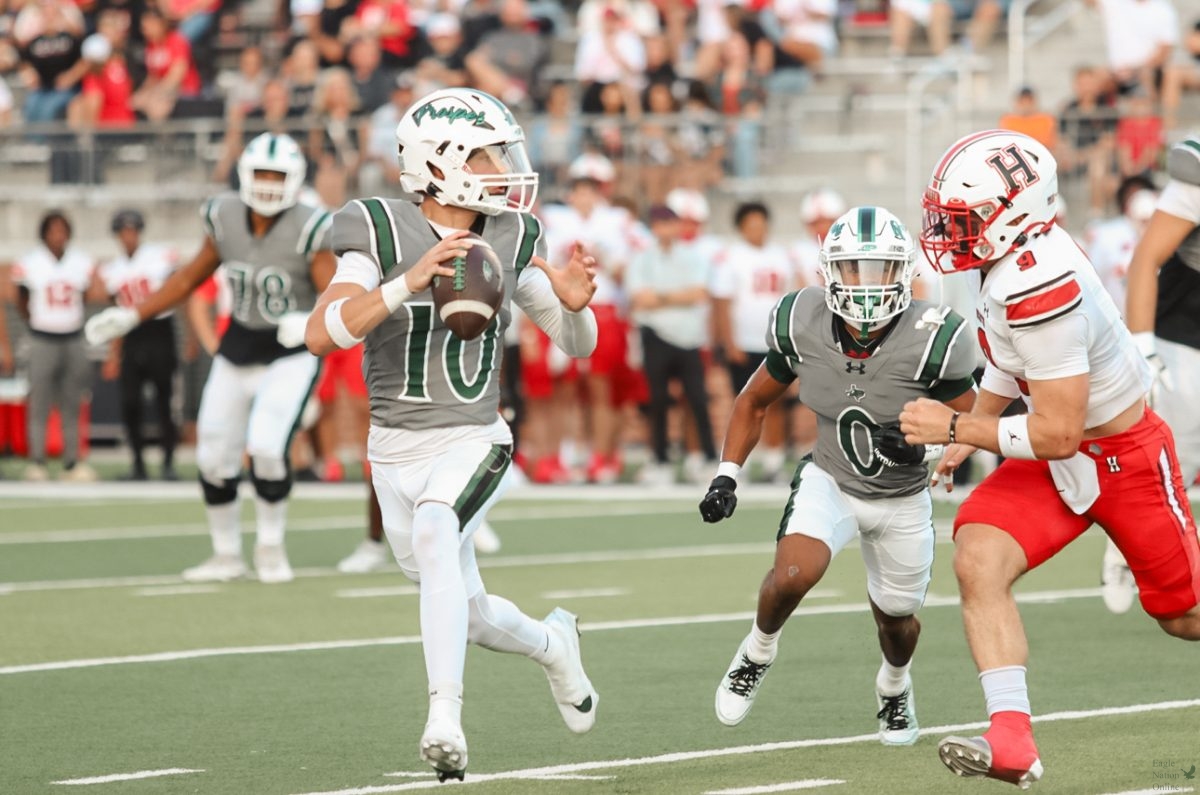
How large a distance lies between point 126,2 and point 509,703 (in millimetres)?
14425

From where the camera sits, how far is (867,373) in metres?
6.07

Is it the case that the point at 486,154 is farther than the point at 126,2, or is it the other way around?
the point at 126,2

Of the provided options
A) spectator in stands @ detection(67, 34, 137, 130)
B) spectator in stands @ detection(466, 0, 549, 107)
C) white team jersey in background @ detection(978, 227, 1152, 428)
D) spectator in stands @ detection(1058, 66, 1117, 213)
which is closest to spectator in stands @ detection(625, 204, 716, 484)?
spectator in stands @ detection(1058, 66, 1117, 213)

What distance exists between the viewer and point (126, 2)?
19750 millimetres

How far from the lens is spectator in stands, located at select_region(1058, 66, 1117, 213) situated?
1535cm

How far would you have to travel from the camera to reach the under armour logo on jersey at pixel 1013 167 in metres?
5.36

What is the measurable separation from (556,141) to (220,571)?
6.99 m

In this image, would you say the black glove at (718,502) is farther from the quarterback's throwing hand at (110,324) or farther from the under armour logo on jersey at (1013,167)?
the quarterback's throwing hand at (110,324)

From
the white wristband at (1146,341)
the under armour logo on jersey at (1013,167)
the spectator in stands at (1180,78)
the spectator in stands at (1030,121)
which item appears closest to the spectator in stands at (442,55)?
Result: the spectator in stands at (1030,121)

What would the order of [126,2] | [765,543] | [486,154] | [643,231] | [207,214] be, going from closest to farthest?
[486,154]
[207,214]
[765,543]
[643,231]
[126,2]

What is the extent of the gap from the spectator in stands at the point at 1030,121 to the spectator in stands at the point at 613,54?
3.73 metres

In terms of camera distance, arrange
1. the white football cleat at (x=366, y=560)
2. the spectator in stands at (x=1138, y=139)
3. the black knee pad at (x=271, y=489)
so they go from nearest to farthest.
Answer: the black knee pad at (x=271, y=489) < the white football cleat at (x=366, y=560) < the spectator in stands at (x=1138, y=139)

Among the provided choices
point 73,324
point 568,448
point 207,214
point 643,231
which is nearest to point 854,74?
point 643,231

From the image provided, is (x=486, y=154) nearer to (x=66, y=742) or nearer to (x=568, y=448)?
(x=66, y=742)
